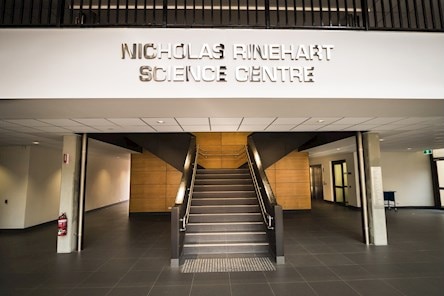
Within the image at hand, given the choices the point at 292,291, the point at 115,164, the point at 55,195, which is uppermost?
the point at 115,164

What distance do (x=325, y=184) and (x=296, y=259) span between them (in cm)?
1135

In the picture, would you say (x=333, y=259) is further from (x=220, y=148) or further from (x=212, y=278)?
(x=220, y=148)

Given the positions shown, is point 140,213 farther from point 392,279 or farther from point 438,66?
point 438,66

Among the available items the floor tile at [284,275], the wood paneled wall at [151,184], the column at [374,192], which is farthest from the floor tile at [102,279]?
the wood paneled wall at [151,184]

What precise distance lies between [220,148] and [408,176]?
9.58 m

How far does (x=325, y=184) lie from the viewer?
15500 mm

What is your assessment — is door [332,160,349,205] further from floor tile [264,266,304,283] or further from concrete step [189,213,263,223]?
floor tile [264,266,304,283]

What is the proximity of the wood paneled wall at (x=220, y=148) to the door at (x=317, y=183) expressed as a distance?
7288 mm

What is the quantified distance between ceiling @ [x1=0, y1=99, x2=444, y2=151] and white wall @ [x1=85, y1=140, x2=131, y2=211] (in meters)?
6.00

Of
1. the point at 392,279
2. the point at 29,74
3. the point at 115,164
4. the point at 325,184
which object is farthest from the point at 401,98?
the point at 115,164

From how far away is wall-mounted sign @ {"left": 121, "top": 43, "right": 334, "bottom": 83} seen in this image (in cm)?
326

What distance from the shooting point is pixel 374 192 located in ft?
20.8

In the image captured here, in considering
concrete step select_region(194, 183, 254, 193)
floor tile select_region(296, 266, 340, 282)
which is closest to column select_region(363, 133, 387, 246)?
floor tile select_region(296, 266, 340, 282)

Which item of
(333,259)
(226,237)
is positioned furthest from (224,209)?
(333,259)
